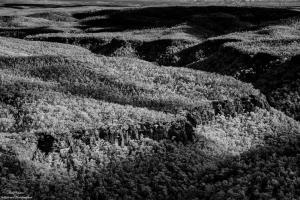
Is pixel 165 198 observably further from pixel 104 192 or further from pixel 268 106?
pixel 268 106

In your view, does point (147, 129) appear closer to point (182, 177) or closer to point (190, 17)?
point (182, 177)

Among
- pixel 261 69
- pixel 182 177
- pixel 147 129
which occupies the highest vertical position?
pixel 261 69

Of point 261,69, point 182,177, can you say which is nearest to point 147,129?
point 182,177

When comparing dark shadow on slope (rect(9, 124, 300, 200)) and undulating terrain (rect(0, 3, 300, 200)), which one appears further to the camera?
undulating terrain (rect(0, 3, 300, 200))

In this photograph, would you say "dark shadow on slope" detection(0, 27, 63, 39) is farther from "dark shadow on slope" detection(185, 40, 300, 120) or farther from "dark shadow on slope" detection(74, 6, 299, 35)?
"dark shadow on slope" detection(185, 40, 300, 120)

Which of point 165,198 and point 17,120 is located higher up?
Answer: point 17,120

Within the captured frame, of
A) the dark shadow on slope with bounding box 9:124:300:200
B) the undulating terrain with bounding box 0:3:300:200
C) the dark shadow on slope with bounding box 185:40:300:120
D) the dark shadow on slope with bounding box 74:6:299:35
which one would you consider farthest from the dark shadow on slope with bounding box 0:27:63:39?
the dark shadow on slope with bounding box 9:124:300:200

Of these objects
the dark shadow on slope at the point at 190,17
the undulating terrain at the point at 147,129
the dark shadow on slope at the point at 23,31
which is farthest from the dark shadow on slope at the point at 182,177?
the dark shadow on slope at the point at 23,31

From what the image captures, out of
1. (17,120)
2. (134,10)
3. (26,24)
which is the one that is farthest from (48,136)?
(134,10)
